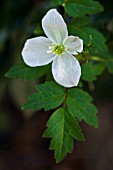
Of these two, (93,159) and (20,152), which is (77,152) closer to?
(93,159)

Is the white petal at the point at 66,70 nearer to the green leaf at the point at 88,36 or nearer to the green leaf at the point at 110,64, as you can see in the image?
the green leaf at the point at 88,36

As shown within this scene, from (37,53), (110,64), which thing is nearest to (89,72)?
(110,64)

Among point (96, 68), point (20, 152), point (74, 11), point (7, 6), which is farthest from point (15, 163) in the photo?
point (74, 11)

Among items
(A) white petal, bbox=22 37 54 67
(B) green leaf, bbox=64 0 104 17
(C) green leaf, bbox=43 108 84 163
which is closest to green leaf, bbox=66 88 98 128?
(C) green leaf, bbox=43 108 84 163

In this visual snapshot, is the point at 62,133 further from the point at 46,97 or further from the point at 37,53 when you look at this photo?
the point at 37,53

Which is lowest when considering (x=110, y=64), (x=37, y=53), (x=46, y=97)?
(x=110, y=64)

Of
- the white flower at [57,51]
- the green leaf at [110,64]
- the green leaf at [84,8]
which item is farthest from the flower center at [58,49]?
the green leaf at [110,64]

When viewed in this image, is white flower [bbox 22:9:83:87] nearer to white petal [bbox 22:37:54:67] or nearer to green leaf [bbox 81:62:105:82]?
white petal [bbox 22:37:54:67]
